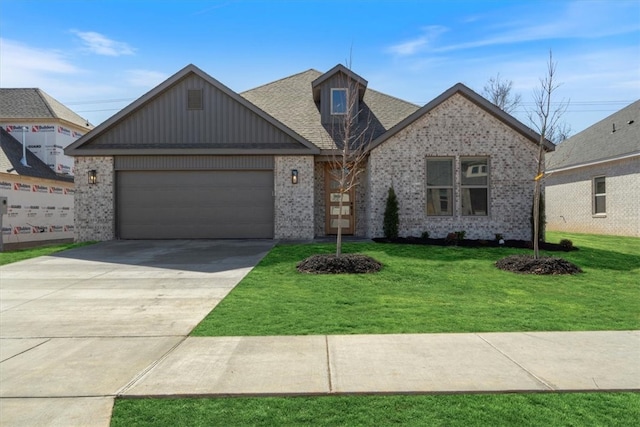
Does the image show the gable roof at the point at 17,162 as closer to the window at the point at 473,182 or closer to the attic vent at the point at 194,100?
the attic vent at the point at 194,100

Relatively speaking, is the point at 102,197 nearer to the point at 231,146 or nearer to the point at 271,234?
the point at 231,146

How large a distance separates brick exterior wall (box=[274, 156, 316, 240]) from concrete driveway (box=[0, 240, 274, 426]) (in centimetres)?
291

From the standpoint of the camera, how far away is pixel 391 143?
14633 mm

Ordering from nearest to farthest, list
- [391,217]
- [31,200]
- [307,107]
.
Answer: [391,217] → [307,107] → [31,200]

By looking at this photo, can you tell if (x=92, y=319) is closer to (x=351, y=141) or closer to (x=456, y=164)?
(x=351, y=141)

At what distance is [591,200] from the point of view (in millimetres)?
20438

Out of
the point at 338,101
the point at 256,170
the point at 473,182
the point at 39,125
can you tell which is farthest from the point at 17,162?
Answer: the point at 473,182

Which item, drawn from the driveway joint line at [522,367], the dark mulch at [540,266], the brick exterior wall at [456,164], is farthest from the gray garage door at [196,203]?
the driveway joint line at [522,367]

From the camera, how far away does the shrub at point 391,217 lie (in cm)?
1426

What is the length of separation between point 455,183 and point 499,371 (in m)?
11.2

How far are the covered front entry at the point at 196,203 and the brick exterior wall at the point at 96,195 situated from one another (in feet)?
0.99

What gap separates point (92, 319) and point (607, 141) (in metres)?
22.5

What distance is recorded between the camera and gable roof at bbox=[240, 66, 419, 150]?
16484mm

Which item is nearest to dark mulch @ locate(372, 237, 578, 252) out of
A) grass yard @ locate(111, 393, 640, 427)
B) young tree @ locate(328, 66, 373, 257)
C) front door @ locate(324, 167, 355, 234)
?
→ front door @ locate(324, 167, 355, 234)
